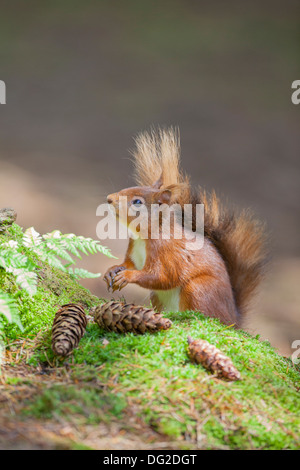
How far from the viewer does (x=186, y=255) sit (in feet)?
4.66

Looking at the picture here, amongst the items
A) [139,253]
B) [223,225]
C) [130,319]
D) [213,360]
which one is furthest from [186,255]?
[213,360]

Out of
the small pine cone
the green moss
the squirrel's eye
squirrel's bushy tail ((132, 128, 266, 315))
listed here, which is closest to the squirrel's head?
the squirrel's eye

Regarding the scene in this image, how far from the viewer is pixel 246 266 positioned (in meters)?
1.62

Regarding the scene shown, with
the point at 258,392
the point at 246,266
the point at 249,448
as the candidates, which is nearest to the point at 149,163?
the point at 246,266

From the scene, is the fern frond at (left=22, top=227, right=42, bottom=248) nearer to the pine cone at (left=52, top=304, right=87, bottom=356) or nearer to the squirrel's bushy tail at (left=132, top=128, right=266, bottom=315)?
the pine cone at (left=52, top=304, right=87, bottom=356)

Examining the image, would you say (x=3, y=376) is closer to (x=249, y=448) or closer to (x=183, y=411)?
(x=183, y=411)

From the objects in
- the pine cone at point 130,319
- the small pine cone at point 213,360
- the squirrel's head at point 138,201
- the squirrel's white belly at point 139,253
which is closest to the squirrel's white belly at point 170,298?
the squirrel's white belly at point 139,253

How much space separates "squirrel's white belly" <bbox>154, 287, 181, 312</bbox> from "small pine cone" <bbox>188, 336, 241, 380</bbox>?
18.3 inches

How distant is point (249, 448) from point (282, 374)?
364 mm

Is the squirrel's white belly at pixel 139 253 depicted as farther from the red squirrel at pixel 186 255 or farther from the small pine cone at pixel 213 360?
the small pine cone at pixel 213 360

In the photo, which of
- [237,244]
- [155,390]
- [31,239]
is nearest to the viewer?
[155,390]

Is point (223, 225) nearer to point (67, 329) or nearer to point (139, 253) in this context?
point (139, 253)

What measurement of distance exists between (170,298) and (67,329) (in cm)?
52

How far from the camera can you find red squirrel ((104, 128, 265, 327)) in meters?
1.39
